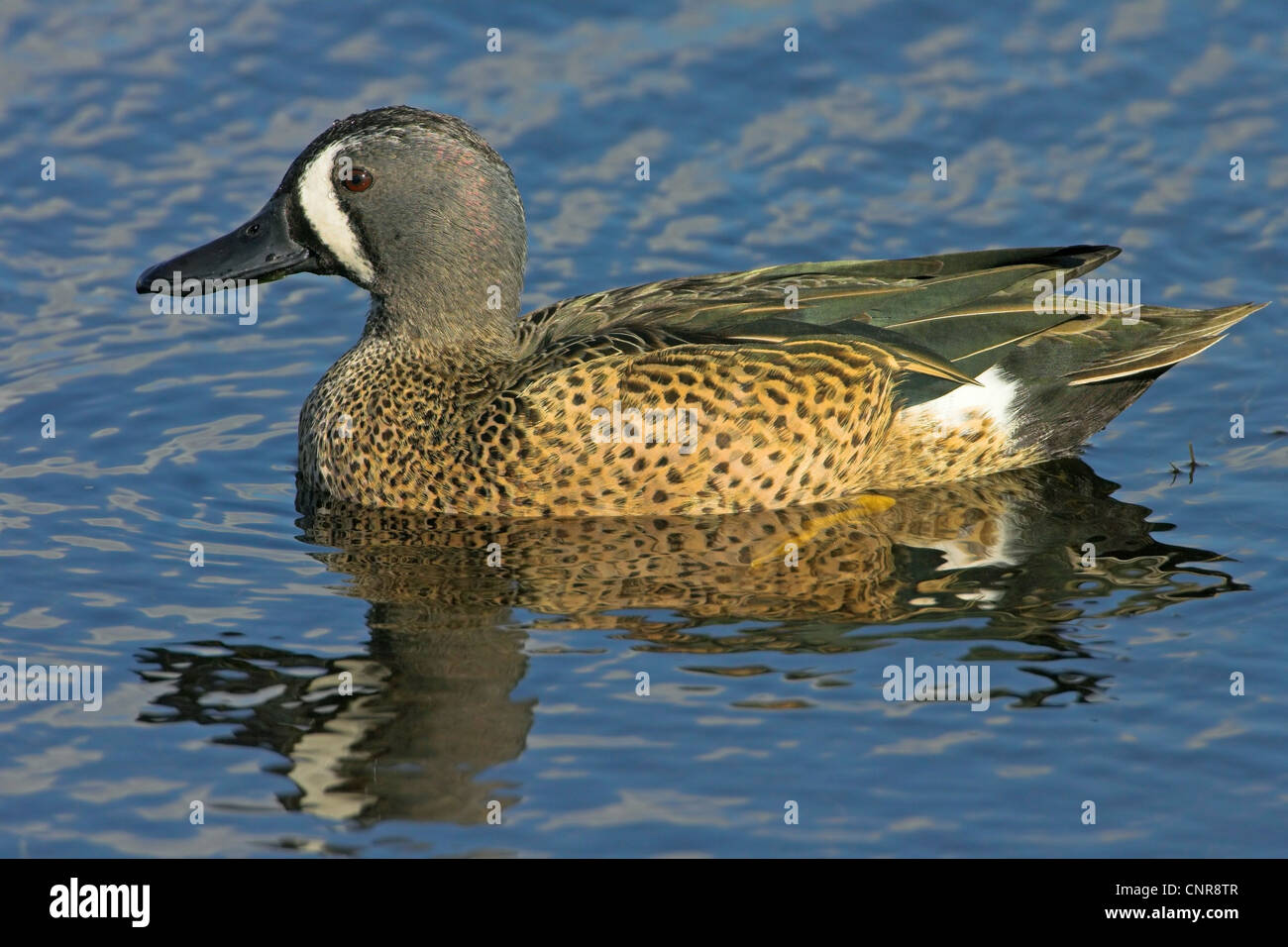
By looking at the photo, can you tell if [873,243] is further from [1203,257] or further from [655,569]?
[655,569]

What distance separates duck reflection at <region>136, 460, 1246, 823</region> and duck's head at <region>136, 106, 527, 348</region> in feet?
3.59

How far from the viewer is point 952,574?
8641 mm

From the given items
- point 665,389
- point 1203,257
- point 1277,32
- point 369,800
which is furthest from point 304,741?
point 1277,32

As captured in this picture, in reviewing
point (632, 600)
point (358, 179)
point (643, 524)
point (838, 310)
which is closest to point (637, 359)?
point (643, 524)

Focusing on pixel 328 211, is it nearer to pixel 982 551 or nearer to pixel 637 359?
pixel 637 359

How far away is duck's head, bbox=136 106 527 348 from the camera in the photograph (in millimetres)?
9180

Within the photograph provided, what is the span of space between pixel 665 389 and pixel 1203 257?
13.7 feet

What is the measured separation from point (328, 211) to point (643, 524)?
207 cm

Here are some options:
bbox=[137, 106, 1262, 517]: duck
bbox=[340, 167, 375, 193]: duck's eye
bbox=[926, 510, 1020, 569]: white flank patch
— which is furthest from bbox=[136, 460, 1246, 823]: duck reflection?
bbox=[340, 167, 375, 193]: duck's eye

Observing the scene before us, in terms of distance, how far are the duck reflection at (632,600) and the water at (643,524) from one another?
23 mm

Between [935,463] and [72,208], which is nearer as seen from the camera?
[935,463]

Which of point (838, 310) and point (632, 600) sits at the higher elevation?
point (838, 310)

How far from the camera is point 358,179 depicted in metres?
9.21

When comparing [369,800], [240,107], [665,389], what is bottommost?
[369,800]
